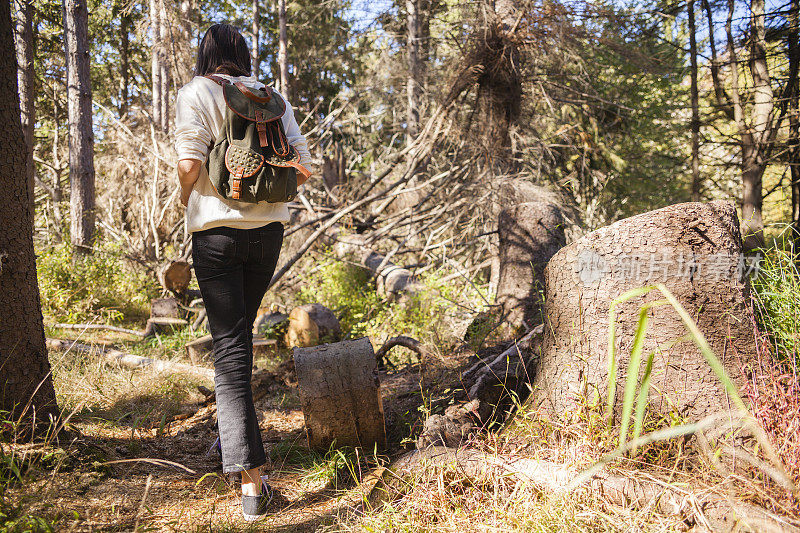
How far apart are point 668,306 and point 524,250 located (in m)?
2.03

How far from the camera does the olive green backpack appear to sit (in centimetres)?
208

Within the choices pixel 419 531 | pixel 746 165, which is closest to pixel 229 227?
pixel 419 531

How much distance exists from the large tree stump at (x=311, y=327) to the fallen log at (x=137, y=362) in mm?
1323

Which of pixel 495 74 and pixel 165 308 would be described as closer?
pixel 495 74

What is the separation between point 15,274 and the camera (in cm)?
224

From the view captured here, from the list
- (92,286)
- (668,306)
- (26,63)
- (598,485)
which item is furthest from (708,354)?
(26,63)

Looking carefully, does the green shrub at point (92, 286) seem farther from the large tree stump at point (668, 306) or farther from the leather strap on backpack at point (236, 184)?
the large tree stump at point (668, 306)

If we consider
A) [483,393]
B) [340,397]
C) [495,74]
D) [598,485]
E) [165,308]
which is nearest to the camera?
[598,485]

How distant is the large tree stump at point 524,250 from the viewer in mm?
4062

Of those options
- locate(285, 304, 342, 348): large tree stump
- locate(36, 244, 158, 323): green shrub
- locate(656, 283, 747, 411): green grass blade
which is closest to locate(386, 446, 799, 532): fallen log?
locate(656, 283, 747, 411): green grass blade

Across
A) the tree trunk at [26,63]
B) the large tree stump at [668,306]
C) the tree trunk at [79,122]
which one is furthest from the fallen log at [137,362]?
the tree trunk at [26,63]

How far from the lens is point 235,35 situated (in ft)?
7.55

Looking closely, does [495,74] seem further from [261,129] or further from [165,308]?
[165,308]

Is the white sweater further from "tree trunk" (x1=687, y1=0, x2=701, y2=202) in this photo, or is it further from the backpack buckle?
"tree trunk" (x1=687, y1=0, x2=701, y2=202)
